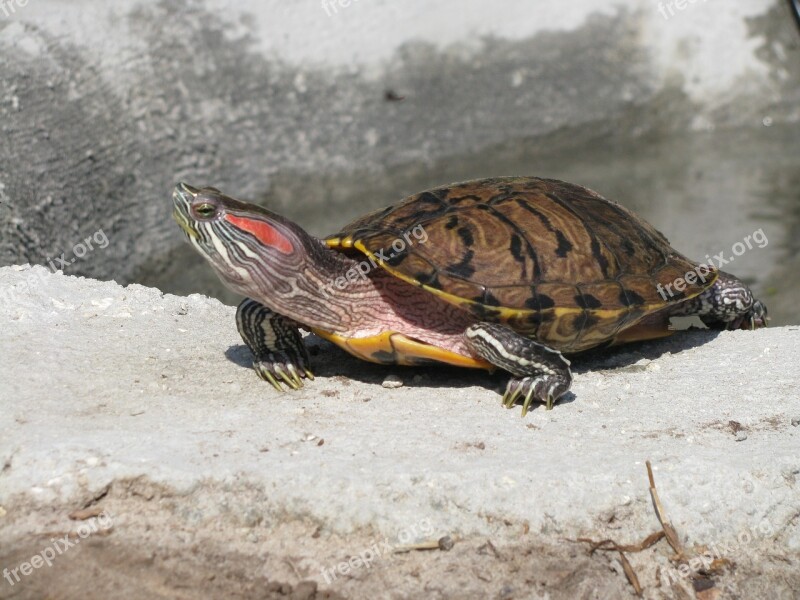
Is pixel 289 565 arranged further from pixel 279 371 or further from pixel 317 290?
pixel 317 290

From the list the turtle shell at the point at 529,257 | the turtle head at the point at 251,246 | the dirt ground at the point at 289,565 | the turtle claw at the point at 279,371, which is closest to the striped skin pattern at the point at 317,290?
the turtle head at the point at 251,246

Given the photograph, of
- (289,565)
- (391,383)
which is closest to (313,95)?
(391,383)

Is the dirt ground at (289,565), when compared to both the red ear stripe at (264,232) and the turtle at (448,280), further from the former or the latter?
the red ear stripe at (264,232)

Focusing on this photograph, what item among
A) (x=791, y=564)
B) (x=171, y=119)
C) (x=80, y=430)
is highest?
(x=171, y=119)

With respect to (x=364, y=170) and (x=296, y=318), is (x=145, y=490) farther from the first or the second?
(x=364, y=170)

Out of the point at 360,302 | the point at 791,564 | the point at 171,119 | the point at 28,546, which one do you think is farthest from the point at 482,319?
the point at 171,119
